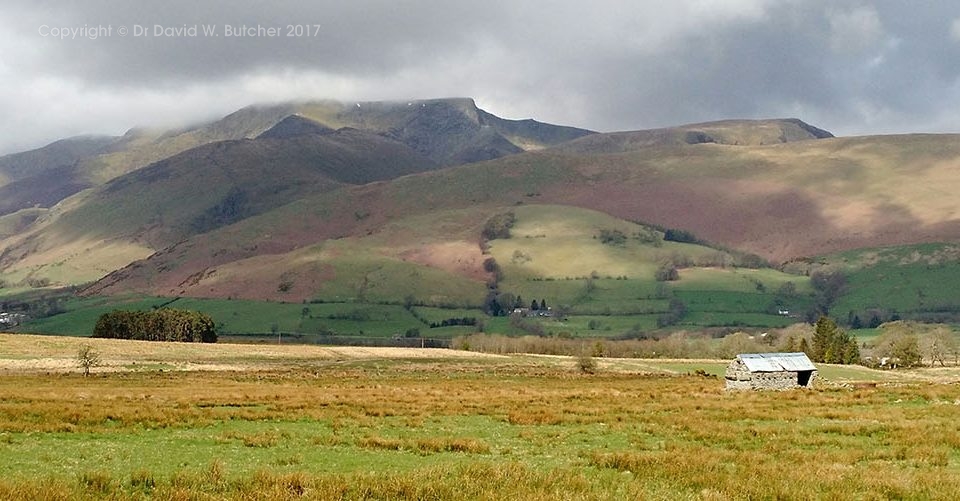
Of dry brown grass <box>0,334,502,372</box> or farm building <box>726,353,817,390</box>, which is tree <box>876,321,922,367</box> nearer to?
dry brown grass <box>0,334,502,372</box>

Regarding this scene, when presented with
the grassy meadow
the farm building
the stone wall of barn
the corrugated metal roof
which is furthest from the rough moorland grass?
the corrugated metal roof

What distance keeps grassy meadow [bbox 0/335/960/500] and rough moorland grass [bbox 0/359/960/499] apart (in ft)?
0.28

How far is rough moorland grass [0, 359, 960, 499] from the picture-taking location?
18516mm

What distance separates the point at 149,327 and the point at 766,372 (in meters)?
139

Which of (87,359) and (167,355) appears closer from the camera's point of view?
(87,359)

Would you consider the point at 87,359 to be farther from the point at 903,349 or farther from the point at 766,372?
the point at 903,349

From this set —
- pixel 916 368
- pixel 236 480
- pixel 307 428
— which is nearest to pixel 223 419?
pixel 307 428

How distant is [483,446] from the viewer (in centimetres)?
2778

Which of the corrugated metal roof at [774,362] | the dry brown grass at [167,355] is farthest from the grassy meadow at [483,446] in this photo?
the dry brown grass at [167,355]

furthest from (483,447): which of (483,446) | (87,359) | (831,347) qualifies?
(831,347)

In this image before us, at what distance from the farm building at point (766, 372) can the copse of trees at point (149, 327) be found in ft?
428

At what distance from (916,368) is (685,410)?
115 m

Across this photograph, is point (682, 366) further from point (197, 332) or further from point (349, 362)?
point (197, 332)

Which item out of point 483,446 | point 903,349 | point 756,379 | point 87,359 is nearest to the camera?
point 483,446
